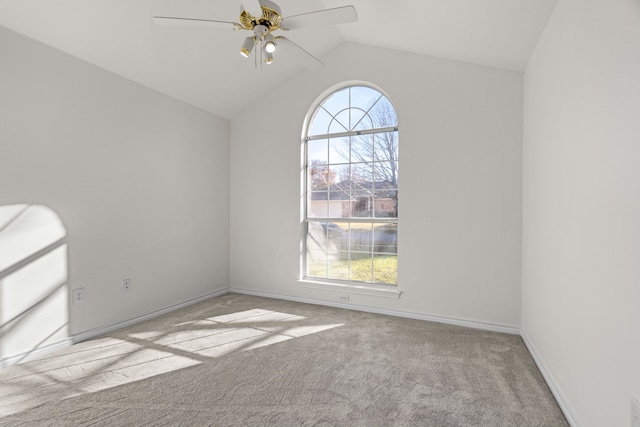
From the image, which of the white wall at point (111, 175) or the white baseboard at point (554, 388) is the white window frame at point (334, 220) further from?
the white baseboard at point (554, 388)

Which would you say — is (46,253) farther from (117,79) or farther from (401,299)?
(401,299)

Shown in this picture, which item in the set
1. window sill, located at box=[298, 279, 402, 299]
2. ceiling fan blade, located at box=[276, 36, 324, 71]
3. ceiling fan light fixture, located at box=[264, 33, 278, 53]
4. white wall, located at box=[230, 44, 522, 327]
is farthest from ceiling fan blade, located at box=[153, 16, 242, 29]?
window sill, located at box=[298, 279, 402, 299]

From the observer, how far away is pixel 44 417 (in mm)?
1851

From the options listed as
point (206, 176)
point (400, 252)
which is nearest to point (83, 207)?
point (206, 176)

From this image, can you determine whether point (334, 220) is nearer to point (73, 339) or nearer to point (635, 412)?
point (73, 339)

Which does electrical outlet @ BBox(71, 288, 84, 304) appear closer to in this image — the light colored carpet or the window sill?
the light colored carpet

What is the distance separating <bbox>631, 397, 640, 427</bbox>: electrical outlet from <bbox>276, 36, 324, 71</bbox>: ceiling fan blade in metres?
2.40

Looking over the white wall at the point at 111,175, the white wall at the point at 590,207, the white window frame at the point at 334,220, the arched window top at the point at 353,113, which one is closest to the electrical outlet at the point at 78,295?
the white wall at the point at 111,175

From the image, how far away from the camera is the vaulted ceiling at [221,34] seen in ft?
7.83

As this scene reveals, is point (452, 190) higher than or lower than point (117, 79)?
lower

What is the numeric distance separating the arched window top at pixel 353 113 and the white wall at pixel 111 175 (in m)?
1.36

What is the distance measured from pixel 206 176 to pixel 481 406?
11.9 ft

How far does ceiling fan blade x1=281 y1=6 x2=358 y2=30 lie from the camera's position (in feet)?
6.15

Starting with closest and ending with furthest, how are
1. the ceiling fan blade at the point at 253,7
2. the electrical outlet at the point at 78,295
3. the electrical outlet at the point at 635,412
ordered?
the electrical outlet at the point at 635,412
the ceiling fan blade at the point at 253,7
the electrical outlet at the point at 78,295
